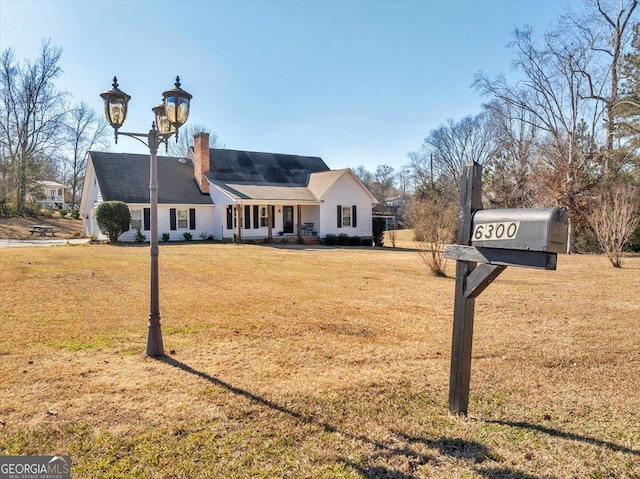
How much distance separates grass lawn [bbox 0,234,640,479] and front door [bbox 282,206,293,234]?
18.0m

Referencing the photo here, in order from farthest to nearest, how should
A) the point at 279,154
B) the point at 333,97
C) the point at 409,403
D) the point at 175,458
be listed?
the point at 279,154 → the point at 333,97 → the point at 409,403 → the point at 175,458

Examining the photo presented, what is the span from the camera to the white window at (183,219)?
24312 millimetres

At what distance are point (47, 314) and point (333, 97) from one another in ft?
56.3

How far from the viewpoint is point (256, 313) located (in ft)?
23.9

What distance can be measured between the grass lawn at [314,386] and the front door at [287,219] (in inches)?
709

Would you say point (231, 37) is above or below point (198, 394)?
above

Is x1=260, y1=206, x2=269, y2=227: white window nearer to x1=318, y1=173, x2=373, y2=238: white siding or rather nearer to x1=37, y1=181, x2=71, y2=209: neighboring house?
x1=318, y1=173, x2=373, y2=238: white siding

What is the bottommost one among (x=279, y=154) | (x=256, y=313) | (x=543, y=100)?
(x=256, y=313)

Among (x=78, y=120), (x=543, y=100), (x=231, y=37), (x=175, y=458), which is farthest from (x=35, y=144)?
(x=175, y=458)

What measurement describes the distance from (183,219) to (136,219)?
2563 millimetres

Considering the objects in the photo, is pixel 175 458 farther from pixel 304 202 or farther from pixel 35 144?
pixel 35 144

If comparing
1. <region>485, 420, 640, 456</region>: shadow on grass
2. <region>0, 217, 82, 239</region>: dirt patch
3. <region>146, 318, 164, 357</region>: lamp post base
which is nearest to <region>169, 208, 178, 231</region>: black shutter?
<region>0, 217, 82, 239</region>: dirt patch

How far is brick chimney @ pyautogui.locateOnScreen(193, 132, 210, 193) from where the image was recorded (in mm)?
25797

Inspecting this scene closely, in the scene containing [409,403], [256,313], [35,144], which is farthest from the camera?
[35,144]
